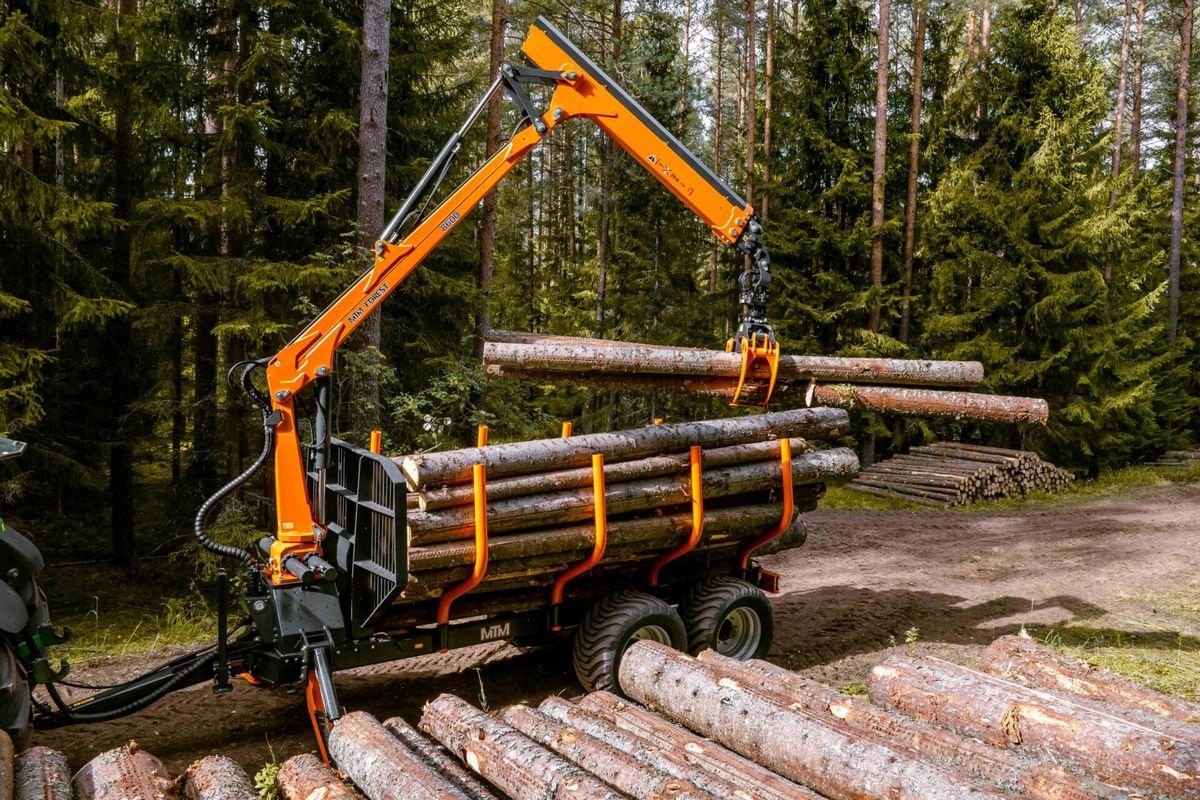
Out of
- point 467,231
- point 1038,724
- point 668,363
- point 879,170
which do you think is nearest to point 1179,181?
point 879,170

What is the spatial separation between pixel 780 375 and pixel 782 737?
3.44 metres

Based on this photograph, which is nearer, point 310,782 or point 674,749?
point 310,782

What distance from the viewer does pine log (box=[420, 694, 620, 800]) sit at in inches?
137

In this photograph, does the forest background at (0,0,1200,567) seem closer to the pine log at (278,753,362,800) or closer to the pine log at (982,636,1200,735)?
the pine log at (278,753,362,800)

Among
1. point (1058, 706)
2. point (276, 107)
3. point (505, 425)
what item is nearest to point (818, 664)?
point (1058, 706)

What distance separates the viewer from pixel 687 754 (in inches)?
165

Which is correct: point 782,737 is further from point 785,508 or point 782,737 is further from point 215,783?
point 785,508

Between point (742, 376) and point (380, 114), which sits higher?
point (380, 114)

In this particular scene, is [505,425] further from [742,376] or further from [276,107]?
[742,376]

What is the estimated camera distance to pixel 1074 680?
4.90m

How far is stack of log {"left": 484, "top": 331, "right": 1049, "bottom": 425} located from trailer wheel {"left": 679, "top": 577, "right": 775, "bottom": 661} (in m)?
1.75

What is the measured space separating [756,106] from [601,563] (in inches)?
662

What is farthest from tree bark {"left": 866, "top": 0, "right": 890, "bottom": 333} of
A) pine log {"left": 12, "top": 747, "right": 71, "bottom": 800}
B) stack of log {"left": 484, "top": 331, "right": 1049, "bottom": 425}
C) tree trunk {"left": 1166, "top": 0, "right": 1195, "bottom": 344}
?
pine log {"left": 12, "top": 747, "right": 71, "bottom": 800}

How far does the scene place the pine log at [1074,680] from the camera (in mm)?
A: 4395
